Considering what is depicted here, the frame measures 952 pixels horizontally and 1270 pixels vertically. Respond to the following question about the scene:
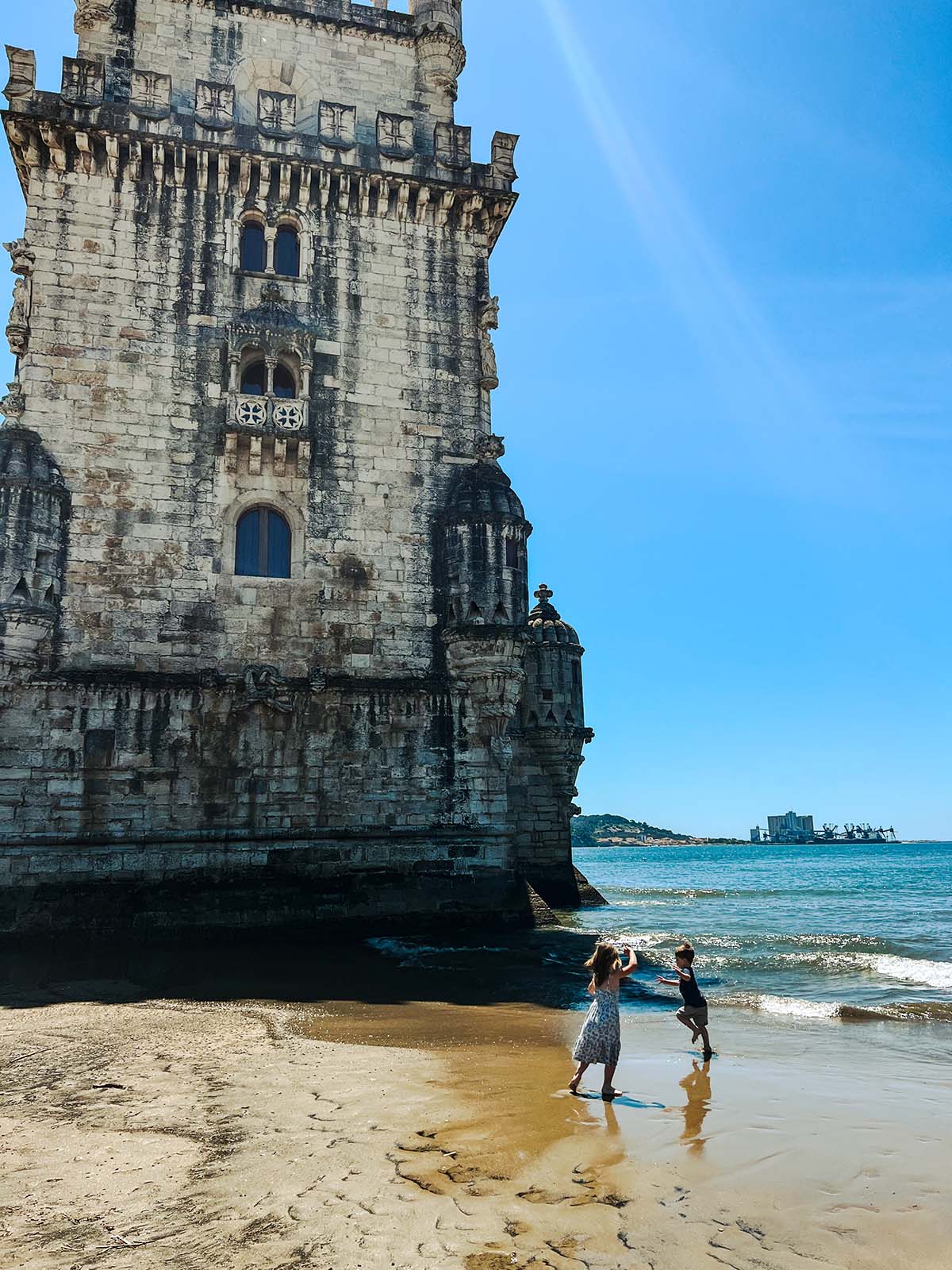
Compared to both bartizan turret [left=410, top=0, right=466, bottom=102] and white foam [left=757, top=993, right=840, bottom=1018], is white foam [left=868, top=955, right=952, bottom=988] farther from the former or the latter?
bartizan turret [left=410, top=0, right=466, bottom=102]

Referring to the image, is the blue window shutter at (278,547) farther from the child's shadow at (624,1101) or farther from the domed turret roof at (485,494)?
the child's shadow at (624,1101)

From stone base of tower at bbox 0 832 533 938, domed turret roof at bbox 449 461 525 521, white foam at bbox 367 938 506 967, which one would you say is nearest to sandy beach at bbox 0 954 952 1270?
white foam at bbox 367 938 506 967

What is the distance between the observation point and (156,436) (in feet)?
57.3

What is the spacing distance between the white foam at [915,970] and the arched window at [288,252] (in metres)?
18.5

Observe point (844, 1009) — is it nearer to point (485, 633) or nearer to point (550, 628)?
point (485, 633)

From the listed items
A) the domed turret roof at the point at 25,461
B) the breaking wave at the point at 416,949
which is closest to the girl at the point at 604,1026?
the breaking wave at the point at 416,949

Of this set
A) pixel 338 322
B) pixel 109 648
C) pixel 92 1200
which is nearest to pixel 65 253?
pixel 338 322

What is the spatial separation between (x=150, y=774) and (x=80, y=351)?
842cm

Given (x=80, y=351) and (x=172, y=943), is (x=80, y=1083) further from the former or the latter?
(x=80, y=351)

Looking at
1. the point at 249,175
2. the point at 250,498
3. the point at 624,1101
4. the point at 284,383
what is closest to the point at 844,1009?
the point at 624,1101

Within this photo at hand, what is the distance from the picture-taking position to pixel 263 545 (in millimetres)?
17844

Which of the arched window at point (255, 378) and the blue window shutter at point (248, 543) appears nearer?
the blue window shutter at point (248, 543)

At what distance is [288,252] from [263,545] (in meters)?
6.84

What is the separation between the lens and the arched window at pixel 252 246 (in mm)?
19031
